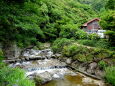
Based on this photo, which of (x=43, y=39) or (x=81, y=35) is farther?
(x=43, y=39)

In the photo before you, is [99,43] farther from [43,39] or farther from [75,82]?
[43,39]

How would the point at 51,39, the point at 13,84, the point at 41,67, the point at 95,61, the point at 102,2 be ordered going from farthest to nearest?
the point at 102,2
the point at 51,39
the point at 41,67
the point at 95,61
the point at 13,84

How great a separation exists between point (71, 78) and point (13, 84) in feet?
20.6

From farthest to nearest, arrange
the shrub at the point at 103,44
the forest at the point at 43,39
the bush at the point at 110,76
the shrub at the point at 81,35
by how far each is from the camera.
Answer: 1. the shrub at the point at 81,35
2. the shrub at the point at 103,44
3. the bush at the point at 110,76
4. the forest at the point at 43,39

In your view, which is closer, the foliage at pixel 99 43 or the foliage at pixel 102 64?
the foliage at pixel 102 64

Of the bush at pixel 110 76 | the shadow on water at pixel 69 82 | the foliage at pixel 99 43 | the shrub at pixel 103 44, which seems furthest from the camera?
the foliage at pixel 99 43

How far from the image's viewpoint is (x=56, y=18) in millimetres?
29703

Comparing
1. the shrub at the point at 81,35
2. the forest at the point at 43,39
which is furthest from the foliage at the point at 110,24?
the shrub at the point at 81,35

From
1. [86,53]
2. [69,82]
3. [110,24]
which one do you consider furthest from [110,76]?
[110,24]

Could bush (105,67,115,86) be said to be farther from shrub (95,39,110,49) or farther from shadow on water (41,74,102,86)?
shrub (95,39,110,49)

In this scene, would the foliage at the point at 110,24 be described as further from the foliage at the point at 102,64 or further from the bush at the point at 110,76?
the bush at the point at 110,76

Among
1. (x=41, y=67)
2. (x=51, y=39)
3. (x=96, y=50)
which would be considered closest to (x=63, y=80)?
(x=41, y=67)

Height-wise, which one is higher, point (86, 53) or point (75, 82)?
point (86, 53)

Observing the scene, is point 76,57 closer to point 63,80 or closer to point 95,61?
point 95,61
